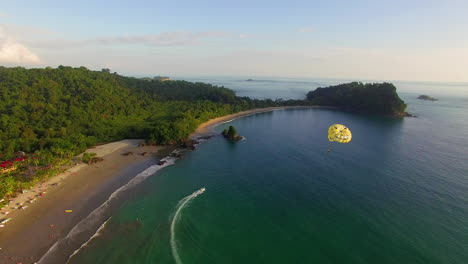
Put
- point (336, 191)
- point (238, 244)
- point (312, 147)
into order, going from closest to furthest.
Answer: point (238, 244)
point (336, 191)
point (312, 147)

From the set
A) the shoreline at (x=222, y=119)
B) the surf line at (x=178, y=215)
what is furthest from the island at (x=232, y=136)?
the surf line at (x=178, y=215)

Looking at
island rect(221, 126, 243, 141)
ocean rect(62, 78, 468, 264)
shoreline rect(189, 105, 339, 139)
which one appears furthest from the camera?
shoreline rect(189, 105, 339, 139)

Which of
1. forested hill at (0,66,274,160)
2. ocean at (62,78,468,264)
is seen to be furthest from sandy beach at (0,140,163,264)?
forested hill at (0,66,274,160)

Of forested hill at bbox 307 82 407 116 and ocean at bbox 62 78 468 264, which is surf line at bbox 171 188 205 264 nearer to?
ocean at bbox 62 78 468 264

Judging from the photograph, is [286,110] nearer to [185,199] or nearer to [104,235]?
[185,199]

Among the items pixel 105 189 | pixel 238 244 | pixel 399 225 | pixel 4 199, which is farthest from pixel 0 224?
pixel 399 225

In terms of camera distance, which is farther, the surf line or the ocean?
→ the ocean
